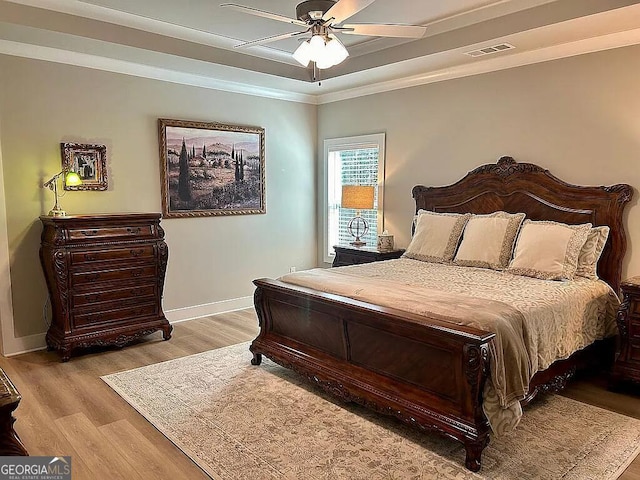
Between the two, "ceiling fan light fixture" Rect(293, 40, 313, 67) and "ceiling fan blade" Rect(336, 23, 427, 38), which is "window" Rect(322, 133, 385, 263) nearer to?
"ceiling fan blade" Rect(336, 23, 427, 38)

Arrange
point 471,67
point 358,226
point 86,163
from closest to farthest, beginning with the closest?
point 86,163 → point 471,67 → point 358,226

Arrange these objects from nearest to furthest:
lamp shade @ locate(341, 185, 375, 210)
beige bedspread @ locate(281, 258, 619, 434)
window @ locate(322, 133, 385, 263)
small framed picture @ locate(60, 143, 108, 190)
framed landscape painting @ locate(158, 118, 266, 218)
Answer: beige bedspread @ locate(281, 258, 619, 434)
small framed picture @ locate(60, 143, 108, 190)
framed landscape painting @ locate(158, 118, 266, 218)
lamp shade @ locate(341, 185, 375, 210)
window @ locate(322, 133, 385, 263)

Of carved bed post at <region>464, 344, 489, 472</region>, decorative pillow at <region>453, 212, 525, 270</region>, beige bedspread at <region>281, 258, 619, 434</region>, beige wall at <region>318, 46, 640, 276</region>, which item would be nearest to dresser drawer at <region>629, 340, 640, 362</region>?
beige bedspread at <region>281, 258, 619, 434</region>

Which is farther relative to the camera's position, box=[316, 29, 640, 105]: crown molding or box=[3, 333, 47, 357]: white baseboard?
box=[3, 333, 47, 357]: white baseboard

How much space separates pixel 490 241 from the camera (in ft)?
13.3

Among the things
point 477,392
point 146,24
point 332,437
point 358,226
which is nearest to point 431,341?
point 477,392

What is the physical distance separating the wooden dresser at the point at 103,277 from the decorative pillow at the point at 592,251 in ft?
12.1

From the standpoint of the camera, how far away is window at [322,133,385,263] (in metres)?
5.67

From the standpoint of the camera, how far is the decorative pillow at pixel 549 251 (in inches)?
140

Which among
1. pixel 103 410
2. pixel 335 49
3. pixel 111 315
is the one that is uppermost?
pixel 335 49

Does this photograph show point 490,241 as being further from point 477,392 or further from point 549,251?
point 477,392

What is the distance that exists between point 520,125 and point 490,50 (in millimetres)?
739

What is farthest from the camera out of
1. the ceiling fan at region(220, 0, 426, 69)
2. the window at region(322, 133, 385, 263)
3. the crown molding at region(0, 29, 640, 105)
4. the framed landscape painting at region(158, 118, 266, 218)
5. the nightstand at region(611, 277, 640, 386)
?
the window at region(322, 133, 385, 263)

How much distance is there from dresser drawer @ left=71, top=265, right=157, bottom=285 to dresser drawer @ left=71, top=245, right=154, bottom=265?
0.10 m
